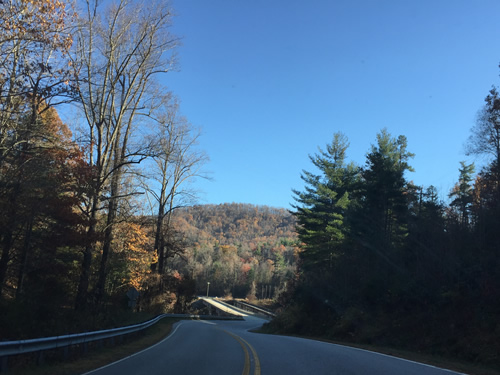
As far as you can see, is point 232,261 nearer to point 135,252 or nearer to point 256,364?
point 135,252

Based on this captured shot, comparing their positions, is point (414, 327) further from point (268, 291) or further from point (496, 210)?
point (268, 291)

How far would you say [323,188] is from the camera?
3947cm

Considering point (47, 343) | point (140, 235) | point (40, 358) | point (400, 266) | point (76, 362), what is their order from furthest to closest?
point (140, 235) < point (400, 266) < point (76, 362) < point (47, 343) < point (40, 358)

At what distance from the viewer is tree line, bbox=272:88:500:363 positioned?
636 inches

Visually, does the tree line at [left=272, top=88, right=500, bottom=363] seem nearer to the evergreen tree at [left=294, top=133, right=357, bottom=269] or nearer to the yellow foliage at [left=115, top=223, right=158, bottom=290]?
the evergreen tree at [left=294, top=133, right=357, bottom=269]

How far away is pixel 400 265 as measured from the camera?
22906 mm

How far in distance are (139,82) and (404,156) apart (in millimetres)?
36114

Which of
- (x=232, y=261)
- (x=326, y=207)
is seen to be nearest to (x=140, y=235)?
(x=326, y=207)

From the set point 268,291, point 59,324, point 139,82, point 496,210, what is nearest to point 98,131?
point 139,82

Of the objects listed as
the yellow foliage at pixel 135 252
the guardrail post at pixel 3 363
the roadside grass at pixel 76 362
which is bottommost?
the roadside grass at pixel 76 362

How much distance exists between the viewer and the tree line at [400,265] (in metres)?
16.2

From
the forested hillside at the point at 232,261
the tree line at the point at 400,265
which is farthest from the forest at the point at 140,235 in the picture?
the forested hillside at the point at 232,261

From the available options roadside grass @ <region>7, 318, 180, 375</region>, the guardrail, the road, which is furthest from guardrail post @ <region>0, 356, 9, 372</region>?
the road

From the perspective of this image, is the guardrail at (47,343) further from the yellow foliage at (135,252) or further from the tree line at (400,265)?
the yellow foliage at (135,252)
